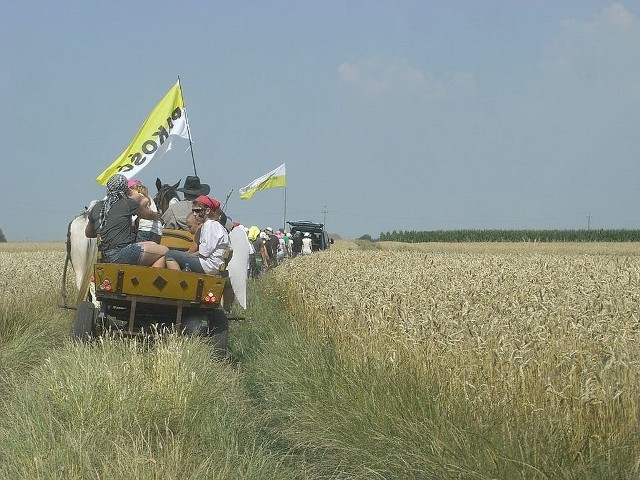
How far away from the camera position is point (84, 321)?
10070mm

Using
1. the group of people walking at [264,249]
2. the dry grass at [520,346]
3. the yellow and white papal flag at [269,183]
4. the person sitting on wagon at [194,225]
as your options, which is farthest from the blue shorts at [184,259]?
the yellow and white papal flag at [269,183]

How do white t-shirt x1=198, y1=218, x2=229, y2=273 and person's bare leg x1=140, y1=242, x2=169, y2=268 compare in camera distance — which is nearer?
person's bare leg x1=140, y1=242, x2=169, y2=268

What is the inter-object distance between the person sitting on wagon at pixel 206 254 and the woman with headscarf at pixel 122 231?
0.16 meters

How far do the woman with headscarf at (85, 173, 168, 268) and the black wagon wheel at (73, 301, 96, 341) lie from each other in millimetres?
573

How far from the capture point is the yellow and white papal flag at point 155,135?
1620cm

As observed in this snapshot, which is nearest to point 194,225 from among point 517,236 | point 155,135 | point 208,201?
point 208,201

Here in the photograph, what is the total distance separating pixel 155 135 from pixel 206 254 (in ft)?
23.8

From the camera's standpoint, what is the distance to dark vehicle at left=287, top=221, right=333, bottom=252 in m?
43.4

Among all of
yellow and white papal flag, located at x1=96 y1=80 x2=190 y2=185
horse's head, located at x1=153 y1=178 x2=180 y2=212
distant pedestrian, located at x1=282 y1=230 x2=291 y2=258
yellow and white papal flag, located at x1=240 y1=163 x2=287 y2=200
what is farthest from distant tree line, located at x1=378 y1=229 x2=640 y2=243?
horse's head, located at x1=153 y1=178 x2=180 y2=212

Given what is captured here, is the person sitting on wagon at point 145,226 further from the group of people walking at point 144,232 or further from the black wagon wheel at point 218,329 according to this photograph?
the black wagon wheel at point 218,329

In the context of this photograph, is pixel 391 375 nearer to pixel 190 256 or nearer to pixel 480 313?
pixel 480 313

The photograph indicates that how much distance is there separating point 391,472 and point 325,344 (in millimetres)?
4038

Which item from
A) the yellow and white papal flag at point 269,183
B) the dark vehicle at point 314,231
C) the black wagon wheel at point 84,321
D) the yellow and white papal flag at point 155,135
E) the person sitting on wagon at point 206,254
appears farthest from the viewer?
the dark vehicle at point 314,231

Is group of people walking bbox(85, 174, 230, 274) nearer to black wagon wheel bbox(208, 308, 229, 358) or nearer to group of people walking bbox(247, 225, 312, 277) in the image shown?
black wagon wheel bbox(208, 308, 229, 358)
